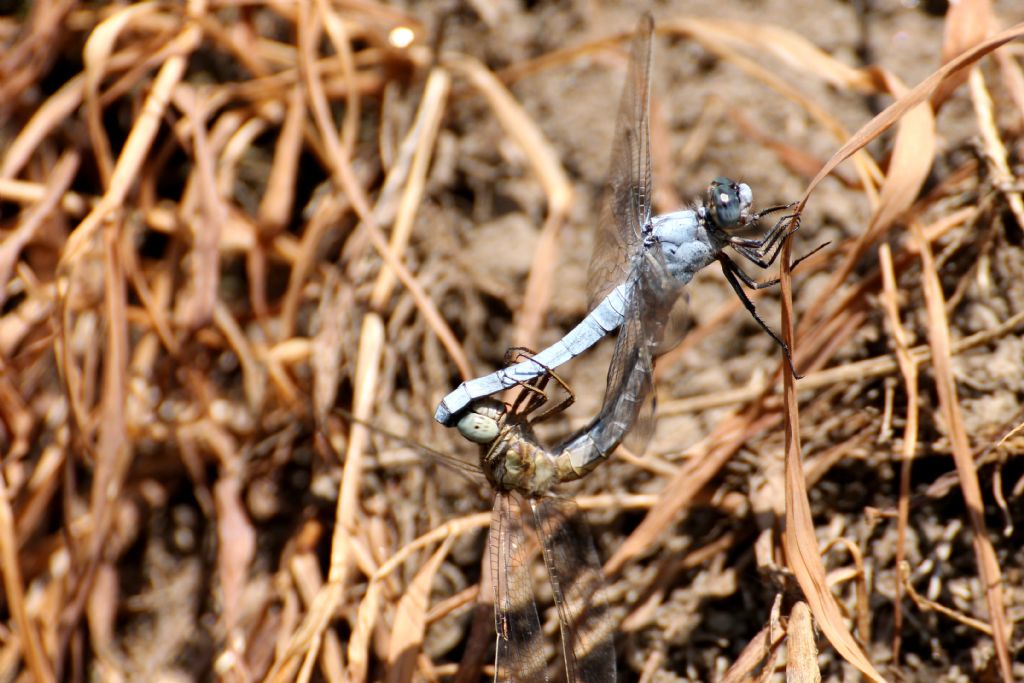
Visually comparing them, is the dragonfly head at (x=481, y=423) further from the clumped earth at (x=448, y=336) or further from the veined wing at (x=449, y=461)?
the clumped earth at (x=448, y=336)

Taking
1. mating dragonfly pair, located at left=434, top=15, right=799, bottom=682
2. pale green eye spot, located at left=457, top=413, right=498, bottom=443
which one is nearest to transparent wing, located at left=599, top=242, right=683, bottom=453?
mating dragonfly pair, located at left=434, top=15, right=799, bottom=682

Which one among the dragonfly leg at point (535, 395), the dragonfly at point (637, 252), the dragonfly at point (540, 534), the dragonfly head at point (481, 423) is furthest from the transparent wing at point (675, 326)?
the dragonfly head at point (481, 423)

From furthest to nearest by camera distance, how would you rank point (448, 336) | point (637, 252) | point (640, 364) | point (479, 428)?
point (448, 336) → point (637, 252) → point (479, 428) → point (640, 364)

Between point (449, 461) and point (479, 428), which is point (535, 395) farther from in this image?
point (449, 461)

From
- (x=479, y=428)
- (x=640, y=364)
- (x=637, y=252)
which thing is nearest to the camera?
(x=640, y=364)

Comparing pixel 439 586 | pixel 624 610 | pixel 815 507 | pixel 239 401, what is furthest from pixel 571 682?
pixel 239 401

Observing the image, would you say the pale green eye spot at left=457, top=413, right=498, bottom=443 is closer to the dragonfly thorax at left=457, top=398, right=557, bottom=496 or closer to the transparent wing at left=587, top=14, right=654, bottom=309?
the dragonfly thorax at left=457, top=398, right=557, bottom=496

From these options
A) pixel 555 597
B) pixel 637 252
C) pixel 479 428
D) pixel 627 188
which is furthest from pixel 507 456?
pixel 627 188
